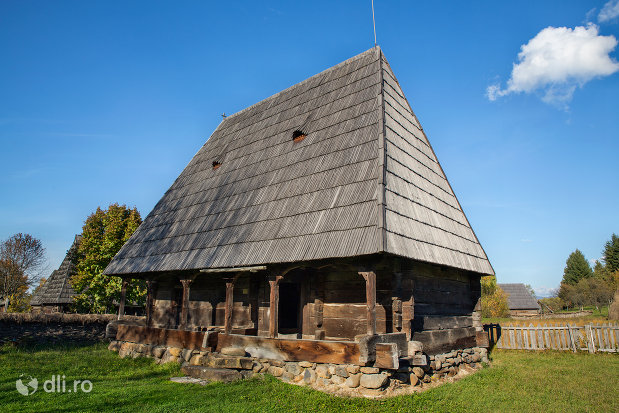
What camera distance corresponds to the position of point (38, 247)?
36656 mm

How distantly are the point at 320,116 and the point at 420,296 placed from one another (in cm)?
610

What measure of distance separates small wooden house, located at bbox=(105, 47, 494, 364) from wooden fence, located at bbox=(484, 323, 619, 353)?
3.73 metres

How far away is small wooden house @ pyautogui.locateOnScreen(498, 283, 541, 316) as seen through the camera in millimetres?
46800

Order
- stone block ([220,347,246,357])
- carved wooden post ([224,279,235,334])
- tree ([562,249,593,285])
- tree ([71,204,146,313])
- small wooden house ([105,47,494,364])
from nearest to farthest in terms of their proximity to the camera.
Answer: small wooden house ([105,47,494,364])
stone block ([220,347,246,357])
carved wooden post ([224,279,235,334])
tree ([71,204,146,313])
tree ([562,249,593,285])

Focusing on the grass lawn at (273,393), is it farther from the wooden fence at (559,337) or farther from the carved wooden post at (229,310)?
the wooden fence at (559,337)

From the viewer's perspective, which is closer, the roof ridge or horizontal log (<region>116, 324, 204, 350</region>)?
horizontal log (<region>116, 324, 204, 350</region>)

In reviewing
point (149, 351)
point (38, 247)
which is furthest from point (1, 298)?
point (149, 351)

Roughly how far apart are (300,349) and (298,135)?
6.59 meters

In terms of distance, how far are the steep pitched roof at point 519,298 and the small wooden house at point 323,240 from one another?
42.0 metres

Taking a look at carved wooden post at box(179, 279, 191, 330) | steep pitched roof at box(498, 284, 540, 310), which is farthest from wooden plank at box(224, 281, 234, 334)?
steep pitched roof at box(498, 284, 540, 310)

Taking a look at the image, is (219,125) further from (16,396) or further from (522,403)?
(522,403)

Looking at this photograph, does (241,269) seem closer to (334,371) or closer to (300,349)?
(300,349)

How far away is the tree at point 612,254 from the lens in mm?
59781

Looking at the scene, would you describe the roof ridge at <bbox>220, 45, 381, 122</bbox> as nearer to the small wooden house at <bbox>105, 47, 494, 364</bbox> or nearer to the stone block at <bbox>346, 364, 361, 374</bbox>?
the small wooden house at <bbox>105, 47, 494, 364</bbox>
